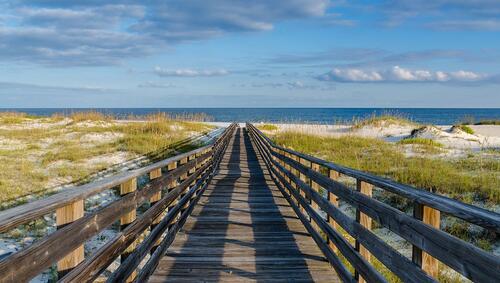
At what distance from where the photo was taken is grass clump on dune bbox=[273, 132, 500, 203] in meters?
10.4

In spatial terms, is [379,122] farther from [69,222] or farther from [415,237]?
[69,222]

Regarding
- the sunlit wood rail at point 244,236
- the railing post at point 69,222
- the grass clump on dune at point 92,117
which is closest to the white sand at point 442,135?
the sunlit wood rail at point 244,236

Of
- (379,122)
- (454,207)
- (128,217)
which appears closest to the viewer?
(454,207)

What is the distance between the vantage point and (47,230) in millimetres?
8758

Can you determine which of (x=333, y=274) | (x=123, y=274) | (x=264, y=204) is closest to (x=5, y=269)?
(x=123, y=274)

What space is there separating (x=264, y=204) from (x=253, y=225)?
1.90 m

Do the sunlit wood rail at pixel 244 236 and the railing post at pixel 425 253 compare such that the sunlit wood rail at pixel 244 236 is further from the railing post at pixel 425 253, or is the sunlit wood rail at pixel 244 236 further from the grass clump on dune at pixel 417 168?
the grass clump on dune at pixel 417 168

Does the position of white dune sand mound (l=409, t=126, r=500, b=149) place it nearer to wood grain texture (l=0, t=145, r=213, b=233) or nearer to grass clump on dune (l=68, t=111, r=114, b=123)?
wood grain texture (l=0, t=145, r=213, b=233)

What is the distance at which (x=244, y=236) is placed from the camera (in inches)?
249

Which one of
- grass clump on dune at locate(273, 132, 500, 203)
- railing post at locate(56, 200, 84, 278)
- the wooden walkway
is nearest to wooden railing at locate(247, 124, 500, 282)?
the wooden walkway

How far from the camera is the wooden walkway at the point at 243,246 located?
4742 mm

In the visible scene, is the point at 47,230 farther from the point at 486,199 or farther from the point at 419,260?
the point at 486,199

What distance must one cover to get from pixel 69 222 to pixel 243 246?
3.34 metres

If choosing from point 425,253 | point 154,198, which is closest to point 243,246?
point 154,198
